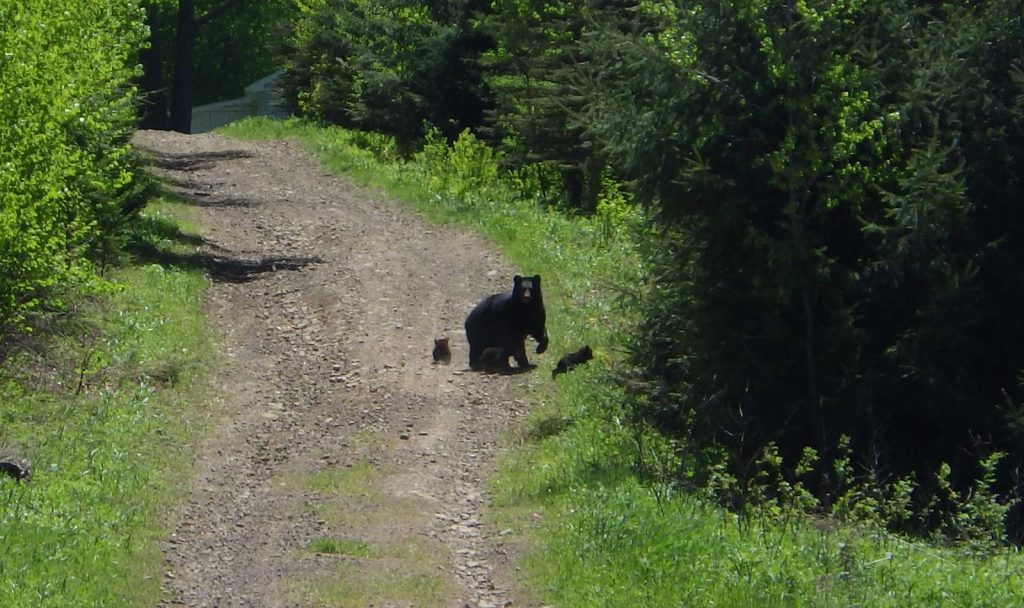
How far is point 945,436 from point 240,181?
868 inches

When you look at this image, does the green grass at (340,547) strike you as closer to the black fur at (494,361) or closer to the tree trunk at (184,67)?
the black fur at (494,361)

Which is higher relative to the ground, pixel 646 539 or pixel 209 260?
pixel 646 539

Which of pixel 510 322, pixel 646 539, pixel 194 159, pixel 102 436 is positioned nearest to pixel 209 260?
pixel 510 322

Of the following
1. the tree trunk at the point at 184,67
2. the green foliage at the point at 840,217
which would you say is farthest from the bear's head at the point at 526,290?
the tree trunk at the point at 184,67

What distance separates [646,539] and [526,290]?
619cm

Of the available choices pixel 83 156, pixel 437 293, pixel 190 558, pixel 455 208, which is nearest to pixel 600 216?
pixel 455 208

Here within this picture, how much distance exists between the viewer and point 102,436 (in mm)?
12641

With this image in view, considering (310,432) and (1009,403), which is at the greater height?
(1009,403)

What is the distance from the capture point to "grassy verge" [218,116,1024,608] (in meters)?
8.39

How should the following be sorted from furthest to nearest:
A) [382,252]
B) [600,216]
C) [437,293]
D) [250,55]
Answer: [250,55], [600,216], [382,252], [437,293]

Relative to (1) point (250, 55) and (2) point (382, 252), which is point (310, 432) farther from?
(1) point (250, 55)

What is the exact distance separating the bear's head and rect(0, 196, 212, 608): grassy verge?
3494 mm

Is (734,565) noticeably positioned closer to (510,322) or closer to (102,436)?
(102,436)

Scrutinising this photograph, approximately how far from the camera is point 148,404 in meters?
14.1
